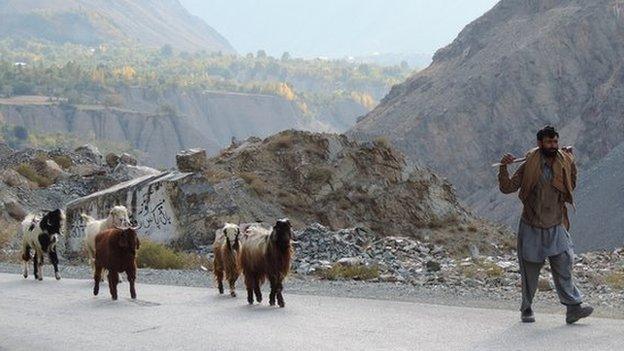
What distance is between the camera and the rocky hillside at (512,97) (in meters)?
90.4

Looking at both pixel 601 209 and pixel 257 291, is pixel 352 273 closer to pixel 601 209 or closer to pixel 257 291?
pixel 257 291

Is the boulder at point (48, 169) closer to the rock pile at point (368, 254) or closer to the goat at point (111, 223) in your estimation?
the rock pile at point (368, 254)

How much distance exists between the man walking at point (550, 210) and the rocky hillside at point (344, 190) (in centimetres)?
2107

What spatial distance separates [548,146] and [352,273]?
10338mm

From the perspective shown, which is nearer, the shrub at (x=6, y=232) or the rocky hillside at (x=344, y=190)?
the rocky hillside at (x=344, y=190)

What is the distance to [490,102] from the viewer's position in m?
92.8

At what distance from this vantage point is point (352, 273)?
74.3ft

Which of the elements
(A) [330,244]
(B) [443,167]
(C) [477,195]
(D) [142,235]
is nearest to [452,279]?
(A) [330,244]

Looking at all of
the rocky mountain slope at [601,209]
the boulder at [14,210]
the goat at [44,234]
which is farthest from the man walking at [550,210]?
the boulder at [14,210]

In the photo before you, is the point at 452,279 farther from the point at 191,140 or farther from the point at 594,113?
the point at 191,140

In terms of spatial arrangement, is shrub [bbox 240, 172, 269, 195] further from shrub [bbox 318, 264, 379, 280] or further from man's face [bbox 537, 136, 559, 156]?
man's face [bbox 537, 136, 559, 156]

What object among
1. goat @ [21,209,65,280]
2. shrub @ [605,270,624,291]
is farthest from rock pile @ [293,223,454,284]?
goat @ [21,209,65,280]

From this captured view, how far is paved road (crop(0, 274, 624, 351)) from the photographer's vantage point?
12023mm

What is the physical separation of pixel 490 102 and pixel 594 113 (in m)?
10.6
